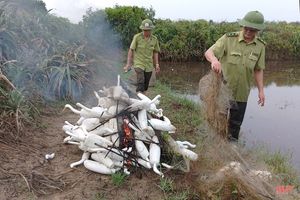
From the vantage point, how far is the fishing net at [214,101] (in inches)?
208

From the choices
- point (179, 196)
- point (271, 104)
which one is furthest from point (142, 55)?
point (179, 196)

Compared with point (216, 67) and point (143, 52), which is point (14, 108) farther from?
point (143, 52)

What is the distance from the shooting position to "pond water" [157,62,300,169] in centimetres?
810

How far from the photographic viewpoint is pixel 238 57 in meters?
5.88

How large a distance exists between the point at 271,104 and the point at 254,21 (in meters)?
6.12

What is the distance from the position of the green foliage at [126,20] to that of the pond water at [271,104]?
178 cm

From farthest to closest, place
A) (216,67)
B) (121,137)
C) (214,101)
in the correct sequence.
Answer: (214,101)
(216,67)
(121,137)

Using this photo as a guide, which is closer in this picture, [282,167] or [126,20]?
[282,167]

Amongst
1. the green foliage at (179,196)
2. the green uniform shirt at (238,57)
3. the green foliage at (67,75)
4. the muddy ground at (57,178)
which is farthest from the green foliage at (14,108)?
the green uniform shirt at (238,57)

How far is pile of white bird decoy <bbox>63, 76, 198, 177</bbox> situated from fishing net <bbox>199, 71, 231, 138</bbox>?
0.48 meters

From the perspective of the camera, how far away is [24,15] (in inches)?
381

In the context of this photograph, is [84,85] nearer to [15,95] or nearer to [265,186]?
[15,95]

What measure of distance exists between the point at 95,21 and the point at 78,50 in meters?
4.36

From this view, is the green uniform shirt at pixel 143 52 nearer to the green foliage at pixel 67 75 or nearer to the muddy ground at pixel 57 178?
the green foliage at pixel 67 75
